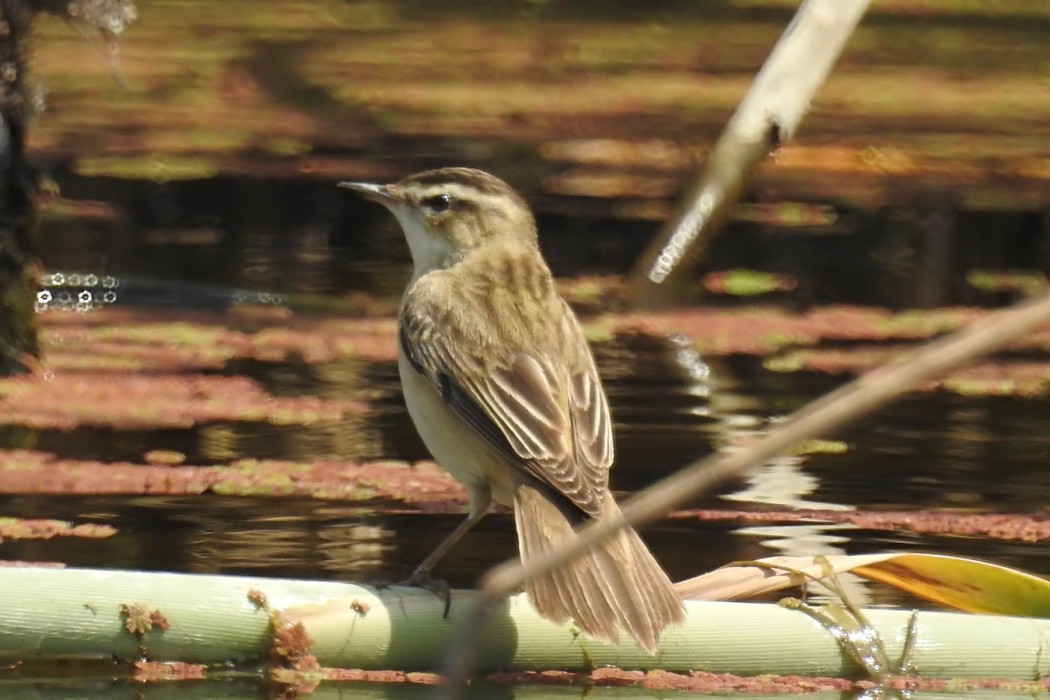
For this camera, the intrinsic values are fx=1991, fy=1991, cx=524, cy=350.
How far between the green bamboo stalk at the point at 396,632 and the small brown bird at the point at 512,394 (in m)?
0.19

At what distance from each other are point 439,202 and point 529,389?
98 centimetres

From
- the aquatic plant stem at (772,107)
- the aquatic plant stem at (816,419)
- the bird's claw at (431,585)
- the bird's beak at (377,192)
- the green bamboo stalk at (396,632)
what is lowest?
the aquatic plant stem at (816,419)

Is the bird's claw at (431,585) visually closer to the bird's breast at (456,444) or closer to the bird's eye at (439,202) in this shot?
the bird's breast at (456,444)

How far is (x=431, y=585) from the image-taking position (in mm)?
4551

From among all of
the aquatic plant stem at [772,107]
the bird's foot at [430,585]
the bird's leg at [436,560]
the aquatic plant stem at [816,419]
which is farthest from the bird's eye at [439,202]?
the aquatic plant stem at [816,419]

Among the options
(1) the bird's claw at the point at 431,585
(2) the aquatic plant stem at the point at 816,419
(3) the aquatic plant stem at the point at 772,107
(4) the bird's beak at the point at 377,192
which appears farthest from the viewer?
(3) the aquatic plant stem at the point at 772,107

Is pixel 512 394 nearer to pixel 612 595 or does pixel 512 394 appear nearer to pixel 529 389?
pixel 529 389

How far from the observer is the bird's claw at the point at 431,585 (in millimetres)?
4383

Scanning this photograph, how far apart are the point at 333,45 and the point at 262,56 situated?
749mm

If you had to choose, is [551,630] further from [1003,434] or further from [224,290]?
[224,290]

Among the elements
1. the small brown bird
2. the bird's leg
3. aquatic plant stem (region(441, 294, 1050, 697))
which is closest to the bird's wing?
the small brown bird

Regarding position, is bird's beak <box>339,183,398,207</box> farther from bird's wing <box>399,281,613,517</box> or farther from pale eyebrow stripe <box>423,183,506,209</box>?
bird's wing <box>399,281,613,517</box>

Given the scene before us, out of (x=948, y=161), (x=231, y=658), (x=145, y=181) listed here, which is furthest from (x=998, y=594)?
(x=948, y=161)

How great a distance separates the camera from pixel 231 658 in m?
4.27
